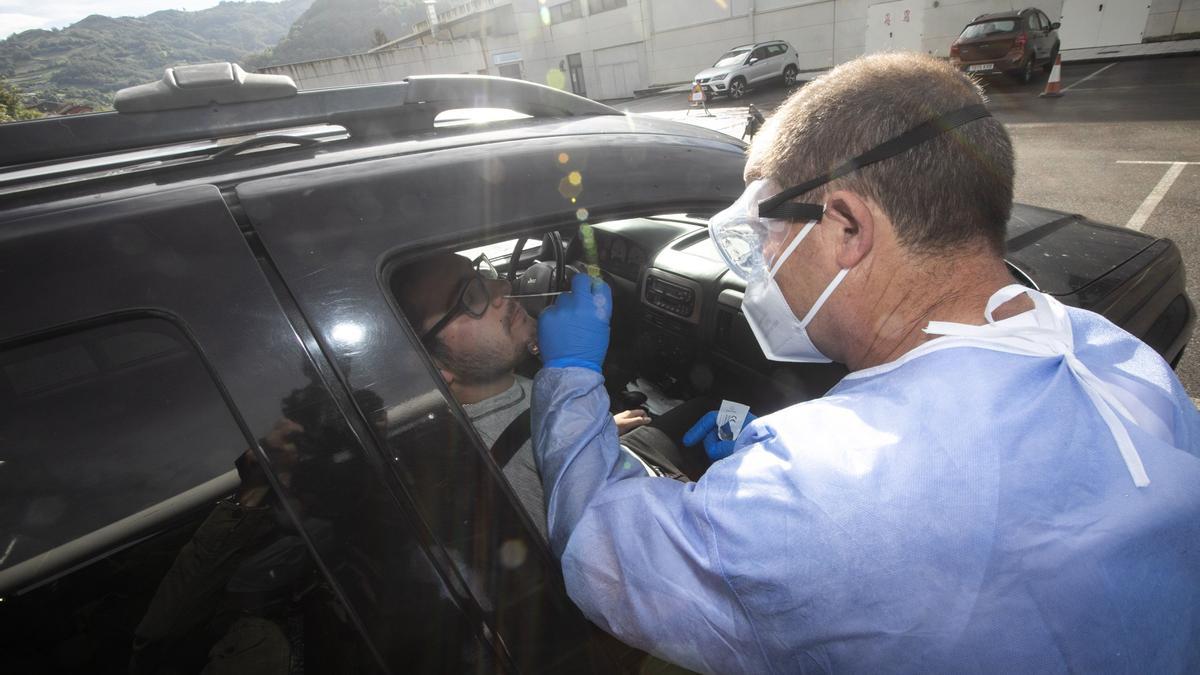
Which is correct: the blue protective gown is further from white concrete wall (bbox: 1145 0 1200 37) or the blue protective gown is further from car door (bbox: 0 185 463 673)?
white concrete wall (bbox: 1145 0 1200 37)

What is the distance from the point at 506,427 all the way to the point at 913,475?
1.23 metres

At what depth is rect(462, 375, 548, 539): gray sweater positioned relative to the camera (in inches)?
62.0

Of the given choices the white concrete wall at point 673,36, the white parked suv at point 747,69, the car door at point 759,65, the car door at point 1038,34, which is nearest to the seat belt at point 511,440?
the car door at point 1038,34

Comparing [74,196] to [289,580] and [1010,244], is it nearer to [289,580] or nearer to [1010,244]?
[289,580]

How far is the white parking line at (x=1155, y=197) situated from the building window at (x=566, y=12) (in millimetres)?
29070

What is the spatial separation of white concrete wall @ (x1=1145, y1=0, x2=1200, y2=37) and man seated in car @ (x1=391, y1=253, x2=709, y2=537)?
971 inches

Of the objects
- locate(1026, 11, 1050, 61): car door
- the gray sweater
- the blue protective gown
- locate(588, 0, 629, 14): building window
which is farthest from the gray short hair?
locate(588, 0, 629, 14): building window

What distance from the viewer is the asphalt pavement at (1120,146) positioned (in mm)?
5332

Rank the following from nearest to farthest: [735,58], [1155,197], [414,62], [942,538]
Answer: [942,538], [1155,197], [735,58], [414,62]

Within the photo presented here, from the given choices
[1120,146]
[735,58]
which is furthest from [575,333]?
[735,58]

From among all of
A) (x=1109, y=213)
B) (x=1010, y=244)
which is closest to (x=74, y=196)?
(x=1010, y=244)

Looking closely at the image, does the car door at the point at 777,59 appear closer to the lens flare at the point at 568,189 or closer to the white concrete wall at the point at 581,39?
the white concrete wall at the point at 581,39

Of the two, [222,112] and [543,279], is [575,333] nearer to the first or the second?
[543,279]

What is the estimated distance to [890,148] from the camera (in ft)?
3.50
